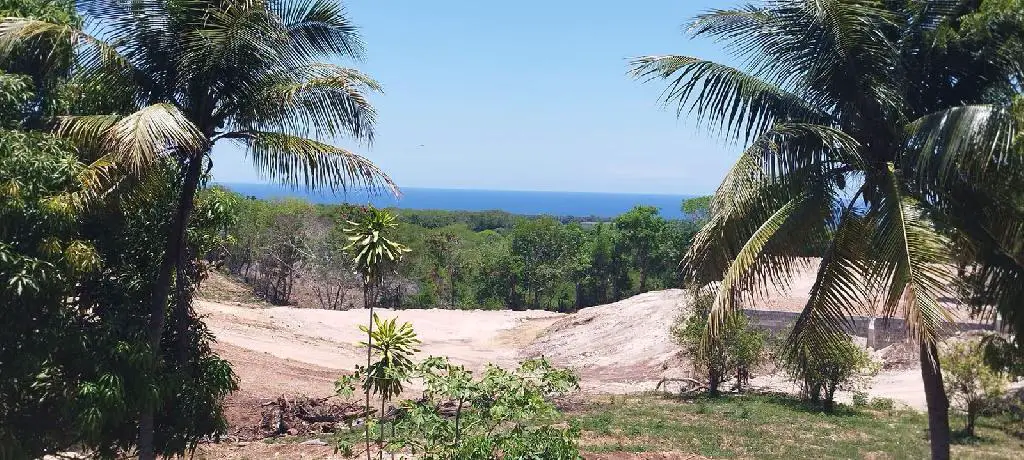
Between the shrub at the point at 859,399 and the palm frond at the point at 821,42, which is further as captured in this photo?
the shrub at the point at 859,399

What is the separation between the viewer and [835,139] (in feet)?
23.7

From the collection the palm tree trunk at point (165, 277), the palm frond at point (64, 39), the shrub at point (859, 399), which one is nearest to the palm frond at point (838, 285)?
the palm tree trunk at point (165, 277)

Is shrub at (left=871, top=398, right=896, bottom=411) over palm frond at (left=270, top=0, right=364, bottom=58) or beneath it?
beneath

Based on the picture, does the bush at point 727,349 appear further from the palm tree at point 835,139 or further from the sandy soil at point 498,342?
the palm tree at point 835,139

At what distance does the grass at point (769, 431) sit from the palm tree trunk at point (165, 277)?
23.2ft

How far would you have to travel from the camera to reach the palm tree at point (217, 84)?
775 cm

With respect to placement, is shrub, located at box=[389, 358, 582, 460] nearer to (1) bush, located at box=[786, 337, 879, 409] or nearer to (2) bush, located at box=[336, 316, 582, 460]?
(2) bush, located at box=[336, 316, 582, 460]

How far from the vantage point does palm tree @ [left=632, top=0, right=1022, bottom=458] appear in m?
7.02

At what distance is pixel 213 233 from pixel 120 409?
9.96ft

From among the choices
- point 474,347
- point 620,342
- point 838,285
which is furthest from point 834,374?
point 474,347

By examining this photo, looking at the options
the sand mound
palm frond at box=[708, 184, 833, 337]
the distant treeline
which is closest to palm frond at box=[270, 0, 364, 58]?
palm frond at box=[708, 184, 833, 337]

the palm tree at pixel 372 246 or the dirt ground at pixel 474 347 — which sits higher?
the palm tree at pixel 372 246

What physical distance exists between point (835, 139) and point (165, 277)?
22.8ft

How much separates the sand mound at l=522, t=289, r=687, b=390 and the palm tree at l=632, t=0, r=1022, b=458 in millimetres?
18082
